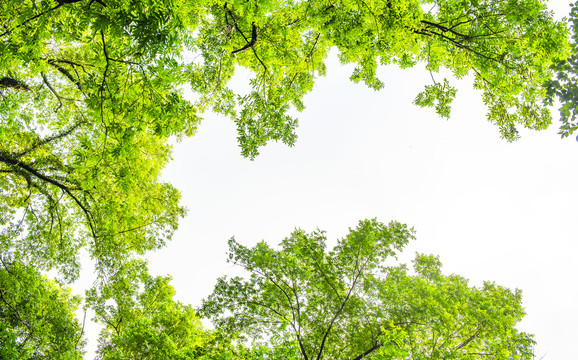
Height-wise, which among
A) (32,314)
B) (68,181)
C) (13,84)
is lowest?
(32,314)

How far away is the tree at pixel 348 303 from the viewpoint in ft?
24.1

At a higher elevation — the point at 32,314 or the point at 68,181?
the point at 68,181

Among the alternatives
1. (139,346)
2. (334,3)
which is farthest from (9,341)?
(334,3)

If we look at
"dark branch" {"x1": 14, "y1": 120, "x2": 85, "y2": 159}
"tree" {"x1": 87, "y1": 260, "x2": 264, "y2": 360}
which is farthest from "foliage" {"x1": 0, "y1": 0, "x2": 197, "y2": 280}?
"tree" {"x1": 87, "y1": 260, "x2": 264, "y2": 360}

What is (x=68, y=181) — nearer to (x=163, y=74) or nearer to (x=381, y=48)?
(x=163, y=74)

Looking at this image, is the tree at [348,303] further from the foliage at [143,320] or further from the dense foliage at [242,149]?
the foliage at [143,320]

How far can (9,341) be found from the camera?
17.5 feet

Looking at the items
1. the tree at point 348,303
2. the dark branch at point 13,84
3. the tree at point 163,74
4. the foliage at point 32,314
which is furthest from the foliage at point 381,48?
the foliage at point 32,314

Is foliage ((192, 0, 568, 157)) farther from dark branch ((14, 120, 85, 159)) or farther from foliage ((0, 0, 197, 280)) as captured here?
dark branch ((14, 120, 85, 159))

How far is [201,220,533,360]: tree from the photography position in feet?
24.1

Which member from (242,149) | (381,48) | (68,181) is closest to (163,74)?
(242,149)

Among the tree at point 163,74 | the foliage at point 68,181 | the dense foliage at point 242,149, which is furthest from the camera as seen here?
the foliage at point 68,181

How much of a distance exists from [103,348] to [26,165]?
7119mm

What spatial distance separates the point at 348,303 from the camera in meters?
7.68
